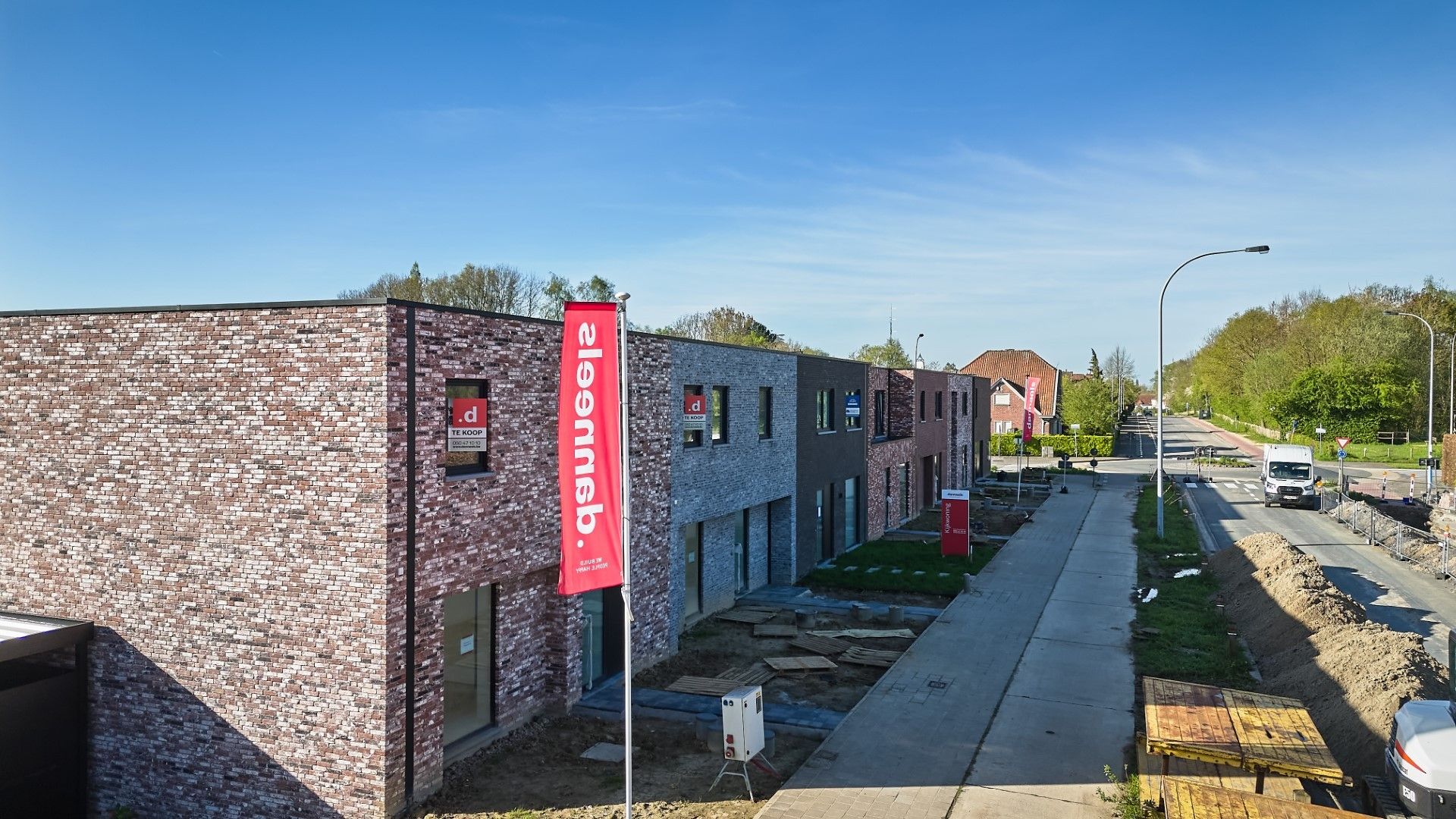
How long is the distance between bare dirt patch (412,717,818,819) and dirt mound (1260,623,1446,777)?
20.5ft

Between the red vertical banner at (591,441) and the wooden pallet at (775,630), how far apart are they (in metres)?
7.32

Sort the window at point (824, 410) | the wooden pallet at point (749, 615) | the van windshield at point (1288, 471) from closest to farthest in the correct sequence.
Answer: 1. the wooden pallet at point (749, 615)
2. the window at point (824, 410)
3. the van windshield at point (1288, 471)

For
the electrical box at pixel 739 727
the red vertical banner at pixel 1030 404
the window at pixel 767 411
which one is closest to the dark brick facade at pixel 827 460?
the window at pixel 767 411

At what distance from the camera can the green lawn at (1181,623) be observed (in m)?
14.7

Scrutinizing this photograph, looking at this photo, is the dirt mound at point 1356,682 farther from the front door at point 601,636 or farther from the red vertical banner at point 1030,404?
the red vertical banner at point 1030,404

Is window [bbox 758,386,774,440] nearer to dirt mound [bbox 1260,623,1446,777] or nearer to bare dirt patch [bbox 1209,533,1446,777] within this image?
bare dirt patch [bbox 1209,533,1446,777]

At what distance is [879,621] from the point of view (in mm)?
17703

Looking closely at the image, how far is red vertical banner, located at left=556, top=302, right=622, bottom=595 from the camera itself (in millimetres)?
9586

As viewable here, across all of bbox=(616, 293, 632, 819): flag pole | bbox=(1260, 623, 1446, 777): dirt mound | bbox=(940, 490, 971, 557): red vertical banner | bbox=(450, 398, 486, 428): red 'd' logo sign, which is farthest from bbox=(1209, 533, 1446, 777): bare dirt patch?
bbox=(450, 398, 486, 428): red 'd' logo sign

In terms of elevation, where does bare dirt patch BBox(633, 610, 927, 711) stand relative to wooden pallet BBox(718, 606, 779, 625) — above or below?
below

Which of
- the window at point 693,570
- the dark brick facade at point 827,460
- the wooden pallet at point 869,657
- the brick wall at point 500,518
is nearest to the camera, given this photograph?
the brick wall at point 500,518

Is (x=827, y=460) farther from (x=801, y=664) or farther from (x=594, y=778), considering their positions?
(x=594, y=778)

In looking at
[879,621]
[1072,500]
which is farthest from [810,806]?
[1072,500]

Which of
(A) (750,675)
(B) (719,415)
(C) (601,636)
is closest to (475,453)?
(C) (601,636)
